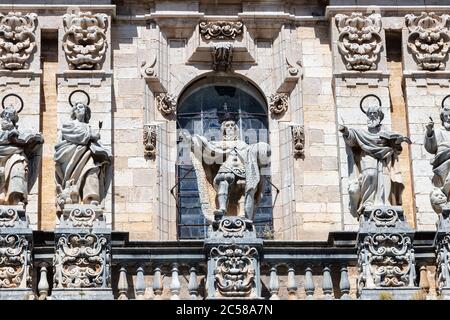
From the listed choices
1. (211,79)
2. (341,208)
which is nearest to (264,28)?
(211,79)

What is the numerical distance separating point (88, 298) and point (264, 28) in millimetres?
7989

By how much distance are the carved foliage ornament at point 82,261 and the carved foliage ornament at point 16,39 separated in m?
5.19

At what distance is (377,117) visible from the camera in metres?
36.6

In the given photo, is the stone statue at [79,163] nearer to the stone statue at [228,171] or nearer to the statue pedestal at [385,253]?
the stone statue at [228,171]

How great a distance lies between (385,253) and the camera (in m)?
34.9

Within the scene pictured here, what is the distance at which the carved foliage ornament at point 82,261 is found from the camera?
34.4 m

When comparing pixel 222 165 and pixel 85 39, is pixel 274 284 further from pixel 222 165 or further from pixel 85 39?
pixel 85 39

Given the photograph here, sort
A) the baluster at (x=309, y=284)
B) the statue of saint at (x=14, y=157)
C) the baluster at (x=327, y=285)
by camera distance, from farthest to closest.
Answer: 1. the statue of saint at (x=14, y=157)
2. the baluster at (x=327, y=285)
3. the baluster at (x=309, y=284)

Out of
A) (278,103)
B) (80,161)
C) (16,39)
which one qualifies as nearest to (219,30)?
(278,103)

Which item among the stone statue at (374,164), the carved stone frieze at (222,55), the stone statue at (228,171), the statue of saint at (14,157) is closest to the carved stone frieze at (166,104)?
the carved stone frieze at (222,55)

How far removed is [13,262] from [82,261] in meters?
1.07

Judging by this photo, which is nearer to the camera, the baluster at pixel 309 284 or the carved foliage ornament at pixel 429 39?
the baluster at pixel 309 284

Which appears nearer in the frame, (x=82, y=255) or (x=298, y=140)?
Answer: (x=82, y=255)
